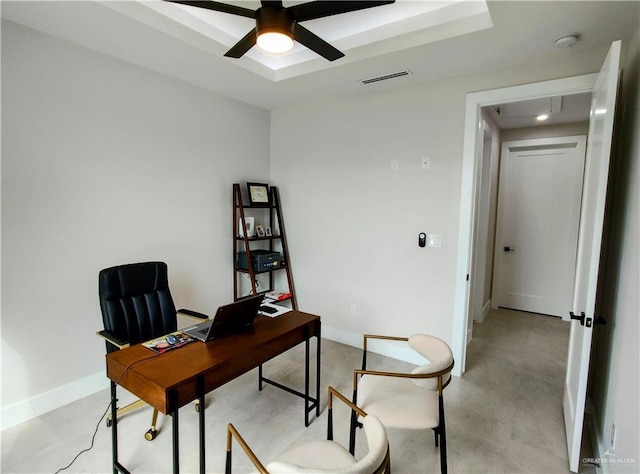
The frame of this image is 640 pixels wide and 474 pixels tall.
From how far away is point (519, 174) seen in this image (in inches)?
182

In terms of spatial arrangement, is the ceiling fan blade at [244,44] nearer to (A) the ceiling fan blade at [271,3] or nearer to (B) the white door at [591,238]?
(A) the ceiling fan blade at [271,3]

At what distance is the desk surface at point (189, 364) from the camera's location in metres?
1.41

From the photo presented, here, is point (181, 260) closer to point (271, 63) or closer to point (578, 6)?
point (271, 63)

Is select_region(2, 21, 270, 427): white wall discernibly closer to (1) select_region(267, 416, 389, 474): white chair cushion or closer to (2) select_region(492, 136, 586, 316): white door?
(1) select_region(267, 416, 389, 474): white chair cushion

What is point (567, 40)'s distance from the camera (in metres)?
2.10

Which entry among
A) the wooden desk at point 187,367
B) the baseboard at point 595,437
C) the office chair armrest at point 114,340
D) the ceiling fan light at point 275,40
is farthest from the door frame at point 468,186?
the office chair armrest at point 114,340

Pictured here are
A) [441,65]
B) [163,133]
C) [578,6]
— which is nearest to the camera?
[578,6]

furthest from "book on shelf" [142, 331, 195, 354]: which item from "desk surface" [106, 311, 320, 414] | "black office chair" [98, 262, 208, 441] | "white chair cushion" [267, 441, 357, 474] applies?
"white chair cushion" [267, 441, 357, 474]

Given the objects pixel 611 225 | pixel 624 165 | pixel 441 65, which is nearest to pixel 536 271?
pixel 611 225

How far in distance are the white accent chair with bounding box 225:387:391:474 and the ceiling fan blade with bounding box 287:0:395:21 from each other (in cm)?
168

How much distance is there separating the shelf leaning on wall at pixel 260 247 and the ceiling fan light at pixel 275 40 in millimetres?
1961

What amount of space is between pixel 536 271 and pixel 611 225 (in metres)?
2.78

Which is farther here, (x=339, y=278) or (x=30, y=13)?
(x=339, y=278)

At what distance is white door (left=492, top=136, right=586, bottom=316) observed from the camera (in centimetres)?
433
